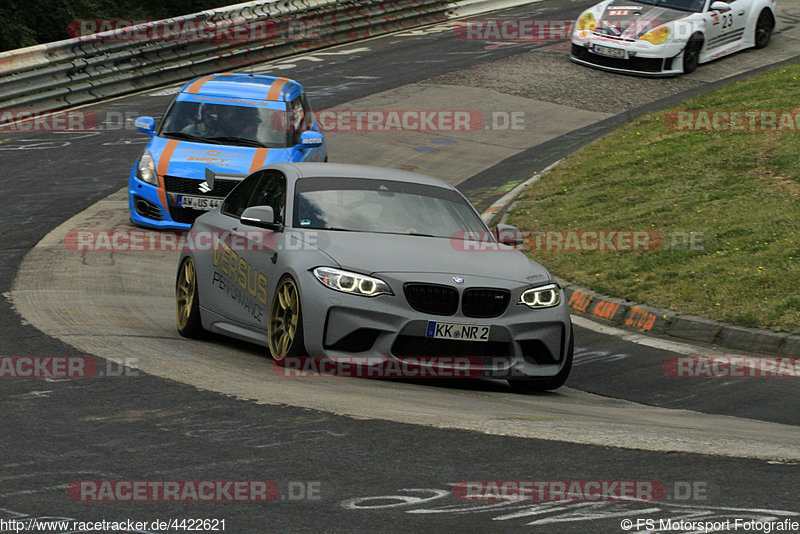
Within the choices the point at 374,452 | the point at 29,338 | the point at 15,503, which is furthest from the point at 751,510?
the point at 29,338

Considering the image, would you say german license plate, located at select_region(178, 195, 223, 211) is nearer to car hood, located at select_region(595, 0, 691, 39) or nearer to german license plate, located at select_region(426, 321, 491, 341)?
german license plate, located at select_region(426, 321, 491, 341)

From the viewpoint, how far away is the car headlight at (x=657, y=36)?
24.7 metres

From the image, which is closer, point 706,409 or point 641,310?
point 706,409

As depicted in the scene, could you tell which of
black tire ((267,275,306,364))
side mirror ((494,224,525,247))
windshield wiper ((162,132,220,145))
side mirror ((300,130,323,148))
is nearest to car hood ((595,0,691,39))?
side mirror ((300,130,323,148))

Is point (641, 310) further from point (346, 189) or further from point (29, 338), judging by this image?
point (29, 338)

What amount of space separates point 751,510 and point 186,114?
12.0 m

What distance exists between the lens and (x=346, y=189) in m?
9.71

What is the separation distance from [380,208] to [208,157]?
6.21 metres

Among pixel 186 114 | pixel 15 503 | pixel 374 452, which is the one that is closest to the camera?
pixel 15 503

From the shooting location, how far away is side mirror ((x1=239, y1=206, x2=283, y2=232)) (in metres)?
9.20

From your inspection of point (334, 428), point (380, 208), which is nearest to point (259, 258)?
point (380, 208)

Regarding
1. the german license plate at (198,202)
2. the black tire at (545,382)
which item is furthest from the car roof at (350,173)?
the german license plate at (198,202)

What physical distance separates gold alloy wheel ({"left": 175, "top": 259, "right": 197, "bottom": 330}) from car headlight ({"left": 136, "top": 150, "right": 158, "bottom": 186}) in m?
4.83

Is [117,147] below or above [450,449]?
below
